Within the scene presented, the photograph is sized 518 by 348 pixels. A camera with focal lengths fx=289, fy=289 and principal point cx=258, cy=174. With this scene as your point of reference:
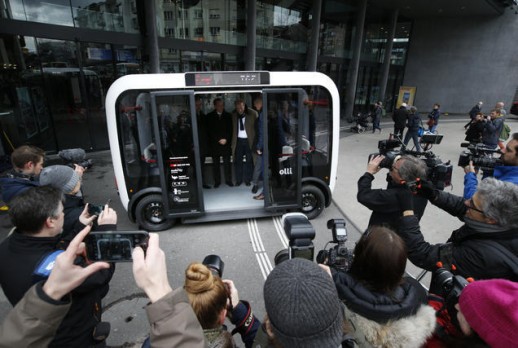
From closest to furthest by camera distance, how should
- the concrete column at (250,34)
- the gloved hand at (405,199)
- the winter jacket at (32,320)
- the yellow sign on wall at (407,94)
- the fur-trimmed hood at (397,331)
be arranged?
the winter jacket at (32,320) → the fur-trimmed hood at (397,331) → the gloved hand at (405,199) → the concrete column at (250,34) → the yellow sign on wall at (407,94)

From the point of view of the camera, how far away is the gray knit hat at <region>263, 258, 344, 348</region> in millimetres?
987

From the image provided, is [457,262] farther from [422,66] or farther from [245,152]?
[422,66]

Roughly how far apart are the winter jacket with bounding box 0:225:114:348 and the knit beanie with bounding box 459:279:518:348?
6.18ft

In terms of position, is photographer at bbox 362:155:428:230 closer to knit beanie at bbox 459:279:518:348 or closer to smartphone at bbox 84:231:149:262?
knit beanie at bbox 459:279:518:348

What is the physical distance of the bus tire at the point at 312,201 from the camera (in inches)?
211

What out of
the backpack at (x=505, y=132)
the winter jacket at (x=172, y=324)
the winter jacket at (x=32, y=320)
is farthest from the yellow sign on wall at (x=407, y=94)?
the winter jacket at (x=32, y=320)

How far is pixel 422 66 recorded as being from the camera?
20.2m

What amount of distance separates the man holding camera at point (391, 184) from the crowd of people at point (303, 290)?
1 cm

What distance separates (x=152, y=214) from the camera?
499cm

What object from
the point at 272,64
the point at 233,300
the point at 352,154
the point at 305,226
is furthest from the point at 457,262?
the point at 272,64

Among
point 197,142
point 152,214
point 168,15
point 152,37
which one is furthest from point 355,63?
point 152,214

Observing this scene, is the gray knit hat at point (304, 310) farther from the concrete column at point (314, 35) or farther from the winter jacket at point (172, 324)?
the concrete column at point (314, 35)

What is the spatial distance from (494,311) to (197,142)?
4100 mm

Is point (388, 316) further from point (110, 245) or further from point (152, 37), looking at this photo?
point (152, 37)
